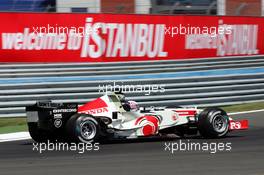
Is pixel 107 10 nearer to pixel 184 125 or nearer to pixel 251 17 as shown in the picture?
pixel 251 17

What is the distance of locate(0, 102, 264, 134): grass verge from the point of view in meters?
13.9

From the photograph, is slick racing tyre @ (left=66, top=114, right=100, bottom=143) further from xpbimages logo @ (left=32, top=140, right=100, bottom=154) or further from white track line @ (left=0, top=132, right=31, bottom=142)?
white track line @ (left=0, top=132, right=31, bottom=142)

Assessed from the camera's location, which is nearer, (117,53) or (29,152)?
(29,152)

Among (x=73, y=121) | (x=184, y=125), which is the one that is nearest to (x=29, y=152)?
(x=73, y=121)

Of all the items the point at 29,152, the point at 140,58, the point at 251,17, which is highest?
the point at 251,17

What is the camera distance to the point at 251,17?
65.7 ft

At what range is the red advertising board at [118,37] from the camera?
16781 mm

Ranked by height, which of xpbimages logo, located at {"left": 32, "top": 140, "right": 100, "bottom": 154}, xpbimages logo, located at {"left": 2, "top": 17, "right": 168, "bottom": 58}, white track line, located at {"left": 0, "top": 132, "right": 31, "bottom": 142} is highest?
xpbimages logo, located at {"left": 2, "top": 17, "right": 168, "bottom": 58}

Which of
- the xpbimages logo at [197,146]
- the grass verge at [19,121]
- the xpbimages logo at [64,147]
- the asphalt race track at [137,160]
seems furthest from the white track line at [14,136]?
the xpbimages logo at [197,146]

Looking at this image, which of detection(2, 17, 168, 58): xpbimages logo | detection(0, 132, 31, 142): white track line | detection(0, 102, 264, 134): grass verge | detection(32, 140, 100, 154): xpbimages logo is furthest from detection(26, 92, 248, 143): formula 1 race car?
detection(2, 17, 168, 58): xpbimages logo

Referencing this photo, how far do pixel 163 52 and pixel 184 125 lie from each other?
23.2 feet

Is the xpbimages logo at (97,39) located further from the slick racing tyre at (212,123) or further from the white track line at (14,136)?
the slick racing tyre at (212,123)

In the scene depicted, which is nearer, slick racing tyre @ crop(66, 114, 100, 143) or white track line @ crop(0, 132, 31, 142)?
slick racing tyre @ crop(66, 114, 100, 143)

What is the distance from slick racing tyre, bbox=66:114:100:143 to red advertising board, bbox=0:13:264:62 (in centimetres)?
647
